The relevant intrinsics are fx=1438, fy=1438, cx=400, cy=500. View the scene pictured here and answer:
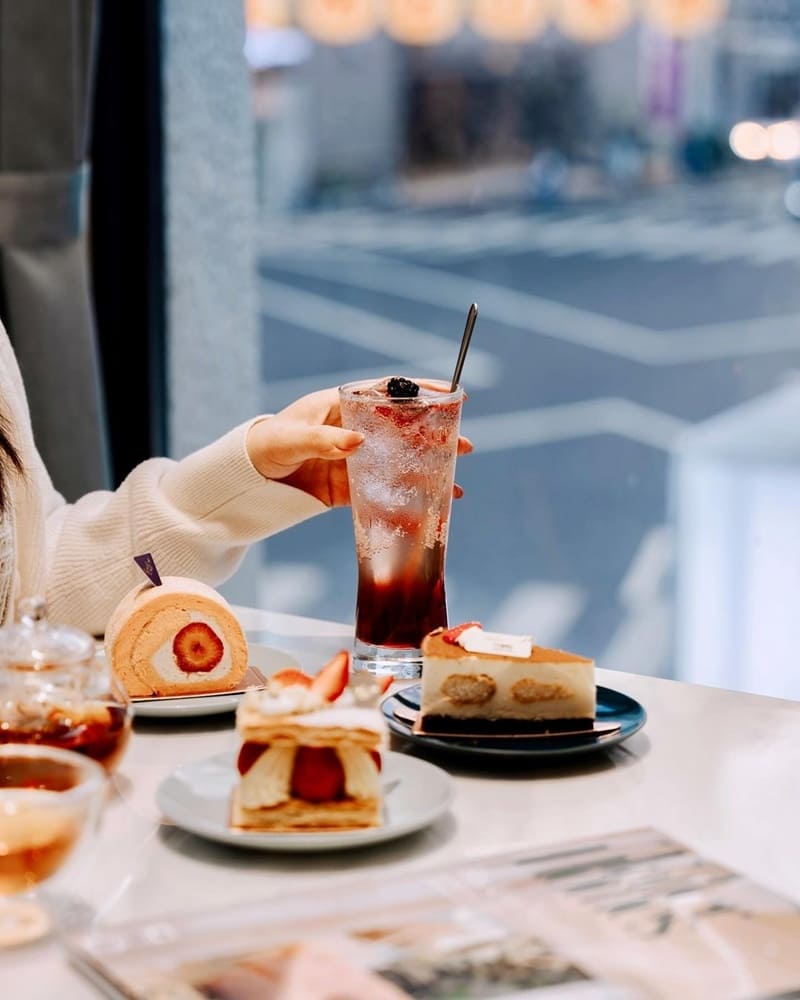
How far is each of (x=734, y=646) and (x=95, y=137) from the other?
1.86 m

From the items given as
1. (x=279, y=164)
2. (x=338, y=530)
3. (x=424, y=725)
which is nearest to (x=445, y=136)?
(x=279, y=164)

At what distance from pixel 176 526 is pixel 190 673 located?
277mm

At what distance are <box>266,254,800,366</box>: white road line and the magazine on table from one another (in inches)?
132

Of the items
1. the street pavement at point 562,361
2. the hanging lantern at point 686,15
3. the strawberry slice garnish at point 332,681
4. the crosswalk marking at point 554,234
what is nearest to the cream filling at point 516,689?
the strawberry slice garnish at point 332,681

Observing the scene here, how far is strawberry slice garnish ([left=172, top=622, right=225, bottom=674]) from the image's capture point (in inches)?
41.3

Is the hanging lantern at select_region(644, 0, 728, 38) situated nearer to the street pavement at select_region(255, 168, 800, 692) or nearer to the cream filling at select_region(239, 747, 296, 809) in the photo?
the street pavement at select_region(255, 168, 800, 692)

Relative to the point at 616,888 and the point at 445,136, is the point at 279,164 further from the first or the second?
the point at 616,888

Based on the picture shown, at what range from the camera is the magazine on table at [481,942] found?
62 cm

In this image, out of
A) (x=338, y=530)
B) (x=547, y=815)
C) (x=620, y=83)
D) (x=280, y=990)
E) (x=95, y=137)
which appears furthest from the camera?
(x=620, y=83)

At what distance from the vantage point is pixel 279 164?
280 inches

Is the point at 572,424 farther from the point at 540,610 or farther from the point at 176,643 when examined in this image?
the point at 176,643

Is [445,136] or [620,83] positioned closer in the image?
[620,83]

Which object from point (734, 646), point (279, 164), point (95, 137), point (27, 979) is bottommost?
point (734, 646)

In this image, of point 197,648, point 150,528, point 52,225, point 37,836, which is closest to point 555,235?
point 52,225
